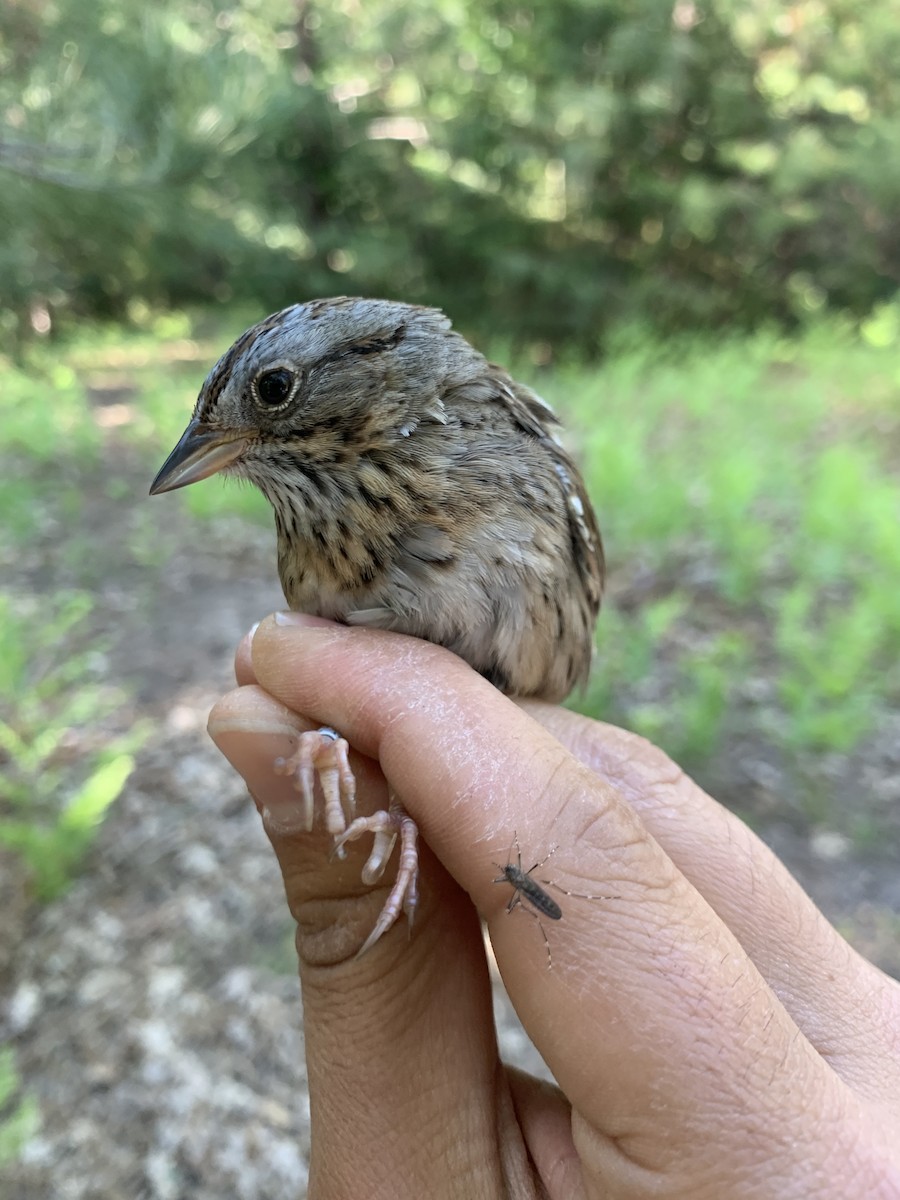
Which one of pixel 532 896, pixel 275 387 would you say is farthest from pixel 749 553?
pixel 532 896

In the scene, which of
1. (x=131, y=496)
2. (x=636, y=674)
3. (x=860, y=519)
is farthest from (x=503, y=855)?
(x=131, y=496)

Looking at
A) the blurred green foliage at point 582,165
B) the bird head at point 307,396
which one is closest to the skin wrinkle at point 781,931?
the bird head at point 307,396

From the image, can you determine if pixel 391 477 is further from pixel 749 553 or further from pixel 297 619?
pixel 749 553

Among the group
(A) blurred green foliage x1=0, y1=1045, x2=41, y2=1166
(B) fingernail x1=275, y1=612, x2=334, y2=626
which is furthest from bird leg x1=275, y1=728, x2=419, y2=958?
(A) blurred green foliage x1=0, y1=1045, x2=41, y2=1166

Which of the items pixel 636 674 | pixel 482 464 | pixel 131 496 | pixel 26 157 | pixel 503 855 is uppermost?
pixel 26 157

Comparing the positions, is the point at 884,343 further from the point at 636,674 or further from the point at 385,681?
the point at 385,681

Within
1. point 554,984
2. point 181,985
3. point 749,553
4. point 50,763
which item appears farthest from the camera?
point 749,553
